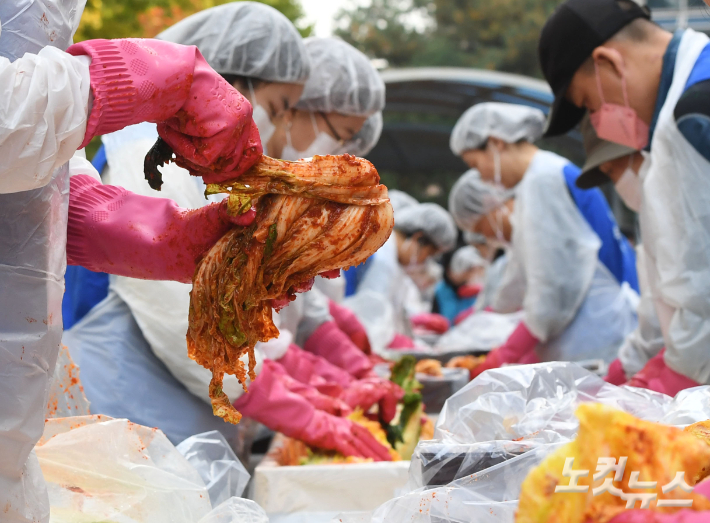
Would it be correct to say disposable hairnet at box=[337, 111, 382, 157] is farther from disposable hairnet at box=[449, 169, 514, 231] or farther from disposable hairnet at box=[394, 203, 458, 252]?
disposable hairnet at box=[394, 203, 458, 252]

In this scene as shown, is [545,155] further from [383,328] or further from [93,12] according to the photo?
[93,12]

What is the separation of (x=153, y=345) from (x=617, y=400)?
1.48 meters

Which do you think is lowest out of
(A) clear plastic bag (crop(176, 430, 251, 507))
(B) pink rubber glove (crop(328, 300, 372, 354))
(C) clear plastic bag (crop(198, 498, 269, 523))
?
(B) pink rubber glove (crop(328, 300, 372, 354))

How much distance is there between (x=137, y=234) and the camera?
1.65m

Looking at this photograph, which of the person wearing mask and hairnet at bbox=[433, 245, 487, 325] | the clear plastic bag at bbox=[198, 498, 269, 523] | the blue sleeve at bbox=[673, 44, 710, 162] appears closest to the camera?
the clear plastic bag at bbox=[198, 498, 269, 523]

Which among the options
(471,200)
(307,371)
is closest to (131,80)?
(307,371)

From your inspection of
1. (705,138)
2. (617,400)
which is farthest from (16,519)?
(705,138)

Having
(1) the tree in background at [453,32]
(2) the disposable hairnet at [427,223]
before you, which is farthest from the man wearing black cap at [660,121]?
(1) the tree in background at [453,32]

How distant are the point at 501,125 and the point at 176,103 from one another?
4.31 metres

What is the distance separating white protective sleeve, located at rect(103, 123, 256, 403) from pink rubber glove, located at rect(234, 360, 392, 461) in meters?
0.06

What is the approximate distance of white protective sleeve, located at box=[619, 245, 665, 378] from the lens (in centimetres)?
324

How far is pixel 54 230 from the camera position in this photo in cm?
138

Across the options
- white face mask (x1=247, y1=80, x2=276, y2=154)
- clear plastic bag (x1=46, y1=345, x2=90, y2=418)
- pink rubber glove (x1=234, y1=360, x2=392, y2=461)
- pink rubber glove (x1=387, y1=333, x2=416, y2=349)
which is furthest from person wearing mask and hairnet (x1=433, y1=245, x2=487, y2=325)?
clear plastic bag (x1=46, y1=345, x2=90, y2=418)

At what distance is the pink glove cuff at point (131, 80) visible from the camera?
1.22m
